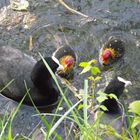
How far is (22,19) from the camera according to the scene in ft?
22.0

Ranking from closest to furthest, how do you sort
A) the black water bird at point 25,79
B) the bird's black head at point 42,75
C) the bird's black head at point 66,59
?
1. the bird's black head at point 42,75
2. the black water bird at point 25,79
3. the bird's black head at point 66,59

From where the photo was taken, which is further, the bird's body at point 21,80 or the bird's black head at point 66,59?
the bird's black head at point 66,59

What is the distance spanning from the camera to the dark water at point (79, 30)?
19.4 feet

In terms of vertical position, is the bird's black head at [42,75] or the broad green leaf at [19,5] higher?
the broad green leaf at [19,5]

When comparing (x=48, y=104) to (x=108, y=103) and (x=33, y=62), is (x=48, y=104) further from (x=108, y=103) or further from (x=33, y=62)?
(x=108, y=103)

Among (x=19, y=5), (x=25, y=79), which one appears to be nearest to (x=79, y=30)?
(x=19, y=5)

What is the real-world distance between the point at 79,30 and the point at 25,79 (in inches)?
45.2

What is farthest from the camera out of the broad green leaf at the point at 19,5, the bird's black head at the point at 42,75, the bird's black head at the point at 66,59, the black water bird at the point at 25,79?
the broad green leaf at the point at 19,5

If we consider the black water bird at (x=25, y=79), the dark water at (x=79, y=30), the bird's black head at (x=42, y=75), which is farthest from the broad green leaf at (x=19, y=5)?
the bird's black head at (x=42, y=75)

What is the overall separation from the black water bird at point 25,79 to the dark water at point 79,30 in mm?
150

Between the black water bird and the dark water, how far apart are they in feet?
0.49

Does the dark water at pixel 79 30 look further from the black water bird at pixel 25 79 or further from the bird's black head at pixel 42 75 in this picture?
the bird's black head at pixel 42 75

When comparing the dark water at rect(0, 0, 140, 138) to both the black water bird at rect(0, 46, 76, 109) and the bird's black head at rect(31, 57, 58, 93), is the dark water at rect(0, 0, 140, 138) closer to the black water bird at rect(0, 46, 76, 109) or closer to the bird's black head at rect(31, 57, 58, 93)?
the black water bird at rect(0, 46, 76, 109)

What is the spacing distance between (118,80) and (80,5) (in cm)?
198
